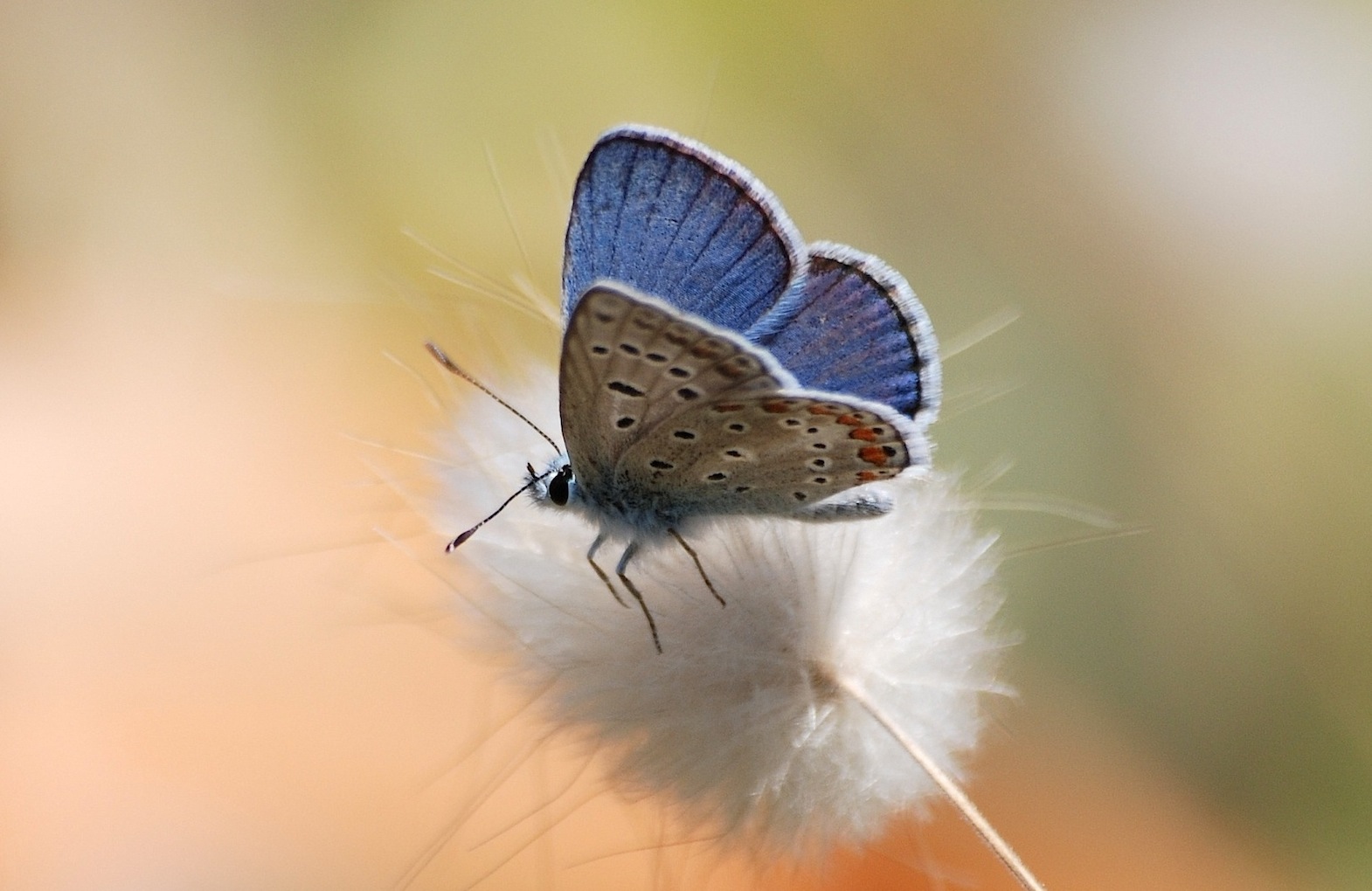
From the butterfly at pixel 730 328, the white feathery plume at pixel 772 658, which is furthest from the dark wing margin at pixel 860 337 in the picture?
the white feathery plume at pixel 772 658

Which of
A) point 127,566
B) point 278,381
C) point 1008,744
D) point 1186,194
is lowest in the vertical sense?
point 1008,744

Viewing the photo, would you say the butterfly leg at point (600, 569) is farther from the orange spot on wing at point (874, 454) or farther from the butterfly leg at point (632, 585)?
the orange spot on wing at point (874, 454)

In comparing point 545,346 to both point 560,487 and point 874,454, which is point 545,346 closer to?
point 560,487

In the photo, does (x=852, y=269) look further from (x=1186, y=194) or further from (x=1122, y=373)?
(x=1186, y=194)

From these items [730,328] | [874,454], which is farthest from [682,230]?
[874,454]

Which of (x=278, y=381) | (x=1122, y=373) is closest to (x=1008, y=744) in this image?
(x=1122, y=373)
